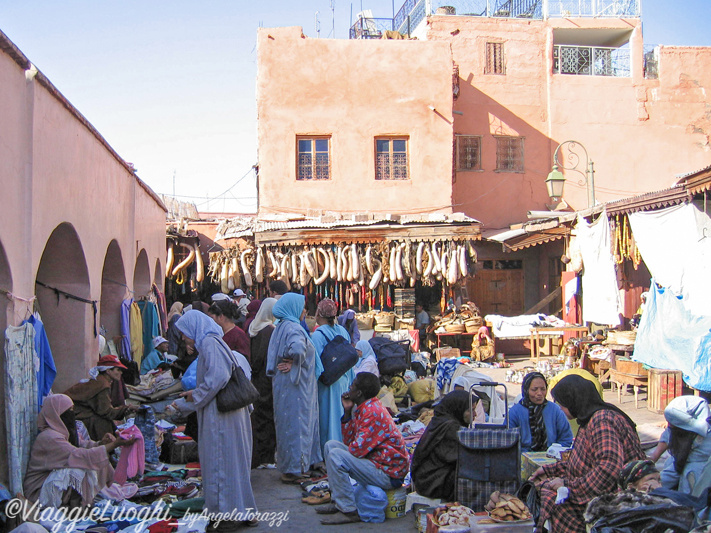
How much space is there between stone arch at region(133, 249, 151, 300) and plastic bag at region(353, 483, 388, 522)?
860 cm

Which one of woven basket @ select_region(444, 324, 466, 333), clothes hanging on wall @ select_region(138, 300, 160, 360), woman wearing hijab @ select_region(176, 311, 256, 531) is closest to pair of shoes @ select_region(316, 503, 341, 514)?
woman wearing hijab @ select_region(176, 311, 256, 531)

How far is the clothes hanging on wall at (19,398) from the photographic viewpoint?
4.93 metres

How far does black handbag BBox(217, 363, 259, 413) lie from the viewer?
4.80 metres

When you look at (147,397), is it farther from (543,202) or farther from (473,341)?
(543,202)

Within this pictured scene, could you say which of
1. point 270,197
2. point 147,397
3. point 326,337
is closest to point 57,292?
point 147,397

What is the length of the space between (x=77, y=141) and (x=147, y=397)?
309cm

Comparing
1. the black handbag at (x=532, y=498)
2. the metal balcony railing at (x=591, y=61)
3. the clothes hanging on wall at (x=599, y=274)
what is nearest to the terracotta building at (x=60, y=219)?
the black handbag at (x=532, y=498)

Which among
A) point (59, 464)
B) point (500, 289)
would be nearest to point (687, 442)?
point (59, 464)

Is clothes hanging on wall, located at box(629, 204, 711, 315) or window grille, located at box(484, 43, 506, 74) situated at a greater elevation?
window grille, located at box(484, 43, 506, 74)

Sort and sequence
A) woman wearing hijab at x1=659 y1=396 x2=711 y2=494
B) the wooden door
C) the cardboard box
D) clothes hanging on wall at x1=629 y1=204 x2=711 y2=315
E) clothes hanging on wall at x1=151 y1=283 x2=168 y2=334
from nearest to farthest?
1. woman wearing hijab at x1=659 y1=396 x2=711 y2=494
2. the cardboard box
3. clothes hanging on wall at x1=629 y1=204 x2=711 y2=315
4. clothes hanging on wall at x1=151 y1=283 x2=168 y2=334
5. the wooden door

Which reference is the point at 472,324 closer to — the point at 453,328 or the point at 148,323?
the point at 453,328

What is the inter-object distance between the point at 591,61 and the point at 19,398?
1902 cm

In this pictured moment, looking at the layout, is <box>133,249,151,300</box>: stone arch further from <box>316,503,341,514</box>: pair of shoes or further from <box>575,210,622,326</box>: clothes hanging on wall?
<box>316,503,341,514</box>: pair of shoes

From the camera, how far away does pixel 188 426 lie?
6.43 meters
